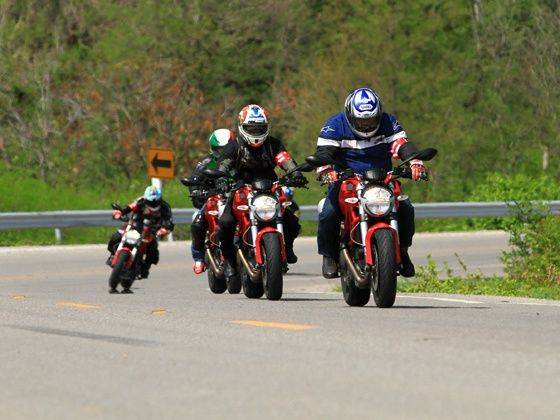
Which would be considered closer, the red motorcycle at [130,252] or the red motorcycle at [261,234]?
the red motorcycle at [261,234]

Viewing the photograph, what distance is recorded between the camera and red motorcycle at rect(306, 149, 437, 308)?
1284cm

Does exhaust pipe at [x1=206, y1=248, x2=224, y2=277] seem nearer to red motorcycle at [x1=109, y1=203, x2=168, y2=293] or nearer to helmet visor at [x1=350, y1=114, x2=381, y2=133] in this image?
red motorcycle at [x1=109, y1=203, x2=168, y2=293]

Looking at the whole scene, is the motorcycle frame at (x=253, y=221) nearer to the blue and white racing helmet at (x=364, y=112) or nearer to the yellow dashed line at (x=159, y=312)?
the blue and white racing helmet at (x=364, y=112)

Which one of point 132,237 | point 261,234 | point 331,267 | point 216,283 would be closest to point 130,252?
point 132,237

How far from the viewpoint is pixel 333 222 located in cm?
1355

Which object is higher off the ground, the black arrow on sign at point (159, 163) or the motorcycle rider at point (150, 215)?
the black arrow on sign at point (159, 163)

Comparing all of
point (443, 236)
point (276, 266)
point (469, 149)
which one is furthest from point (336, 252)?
point (469, 149)

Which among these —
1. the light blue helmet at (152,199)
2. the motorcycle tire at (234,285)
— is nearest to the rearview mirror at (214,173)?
the motorcycle tire at (234,285)

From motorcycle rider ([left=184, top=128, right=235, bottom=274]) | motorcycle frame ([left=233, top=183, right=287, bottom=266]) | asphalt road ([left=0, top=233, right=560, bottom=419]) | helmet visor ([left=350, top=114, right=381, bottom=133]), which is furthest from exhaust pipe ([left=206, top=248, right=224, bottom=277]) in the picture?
helmet visor ([left=350, top=114, right=381, bottom=133])

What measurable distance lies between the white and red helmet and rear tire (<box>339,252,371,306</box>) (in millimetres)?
2374

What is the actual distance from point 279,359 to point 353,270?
443cm

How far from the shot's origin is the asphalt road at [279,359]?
7.24 m

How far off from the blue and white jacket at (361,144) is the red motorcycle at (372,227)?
0.17m

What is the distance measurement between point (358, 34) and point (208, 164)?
28.5 m
